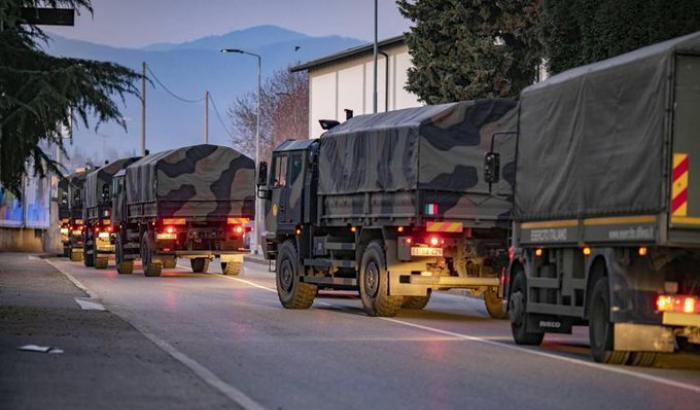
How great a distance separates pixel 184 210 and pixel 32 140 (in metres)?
15.1

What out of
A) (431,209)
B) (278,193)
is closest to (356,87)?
(278,193)

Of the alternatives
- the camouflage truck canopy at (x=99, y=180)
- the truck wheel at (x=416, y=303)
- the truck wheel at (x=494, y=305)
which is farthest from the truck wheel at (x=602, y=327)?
the camouflage truck canopy at (x=99, y=180)

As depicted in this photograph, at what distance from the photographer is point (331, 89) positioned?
7669 cm

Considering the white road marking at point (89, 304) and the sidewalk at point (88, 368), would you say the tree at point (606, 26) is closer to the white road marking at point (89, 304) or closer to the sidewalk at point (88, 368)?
the white road marking at point (89, 304)

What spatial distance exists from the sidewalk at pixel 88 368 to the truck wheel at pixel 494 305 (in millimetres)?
6463

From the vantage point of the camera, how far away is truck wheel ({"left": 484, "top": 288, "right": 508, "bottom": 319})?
1052 inches

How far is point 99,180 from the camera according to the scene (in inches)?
2203

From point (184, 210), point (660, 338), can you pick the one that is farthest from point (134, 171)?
point (660, 338)

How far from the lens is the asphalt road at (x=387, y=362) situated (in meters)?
13.9

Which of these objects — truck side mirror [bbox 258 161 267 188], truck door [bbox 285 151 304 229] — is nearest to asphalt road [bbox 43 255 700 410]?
truck door [bbox 285 151 304 229]

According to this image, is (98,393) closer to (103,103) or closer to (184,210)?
(103,103)

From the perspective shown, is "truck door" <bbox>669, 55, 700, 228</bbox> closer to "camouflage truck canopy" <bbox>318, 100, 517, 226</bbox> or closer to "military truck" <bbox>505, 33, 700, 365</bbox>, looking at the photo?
"military truck" <bbox>505, 33, 700, 365</bbox>

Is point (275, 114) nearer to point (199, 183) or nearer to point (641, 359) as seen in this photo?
point (199, 183)

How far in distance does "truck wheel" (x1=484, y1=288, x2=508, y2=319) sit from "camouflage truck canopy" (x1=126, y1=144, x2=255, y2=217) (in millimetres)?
17577
